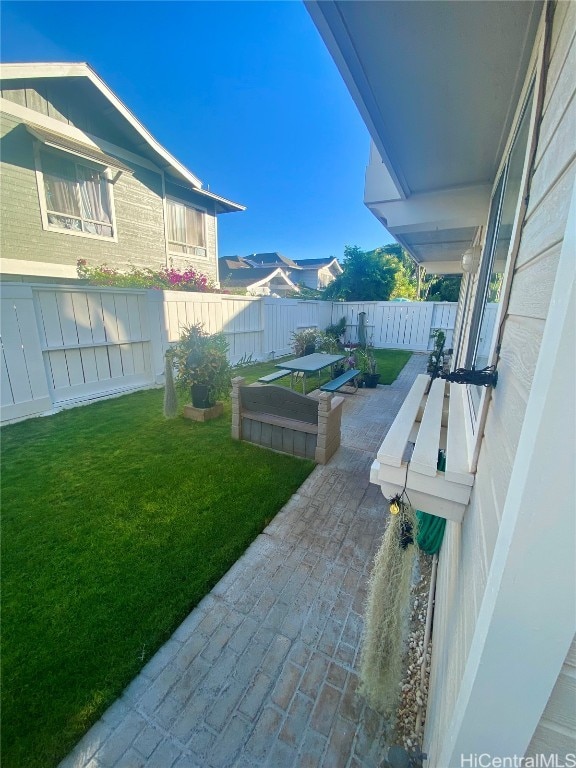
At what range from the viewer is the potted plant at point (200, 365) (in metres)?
4.78

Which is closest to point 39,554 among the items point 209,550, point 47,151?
point 209,550

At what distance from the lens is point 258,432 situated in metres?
4.08

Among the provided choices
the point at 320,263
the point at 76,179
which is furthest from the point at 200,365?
the point at 320,263

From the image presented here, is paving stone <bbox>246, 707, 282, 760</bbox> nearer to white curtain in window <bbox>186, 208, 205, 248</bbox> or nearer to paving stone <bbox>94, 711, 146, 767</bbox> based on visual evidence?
paving stone <bbox>94, 711, 146, 767</bbox>

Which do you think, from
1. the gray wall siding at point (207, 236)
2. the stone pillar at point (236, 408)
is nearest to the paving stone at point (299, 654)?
the stone pillar at point (236, 408)

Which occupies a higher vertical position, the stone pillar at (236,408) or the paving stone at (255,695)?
the stone pillar at (236,408)

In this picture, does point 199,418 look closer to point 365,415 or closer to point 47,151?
point 365,415

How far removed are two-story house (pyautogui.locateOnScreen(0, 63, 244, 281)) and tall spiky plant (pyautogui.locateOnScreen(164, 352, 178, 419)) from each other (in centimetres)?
550

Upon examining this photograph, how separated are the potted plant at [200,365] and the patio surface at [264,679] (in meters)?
2.83

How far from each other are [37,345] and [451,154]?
5.82 meters

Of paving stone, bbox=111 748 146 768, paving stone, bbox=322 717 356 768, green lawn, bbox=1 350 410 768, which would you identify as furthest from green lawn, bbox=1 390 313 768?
paving stone, bbox=322 717 356 768

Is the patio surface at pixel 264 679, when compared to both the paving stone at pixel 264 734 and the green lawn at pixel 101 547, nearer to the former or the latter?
the paving stone at pixel 264 734

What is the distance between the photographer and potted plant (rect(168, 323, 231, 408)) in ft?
15.7

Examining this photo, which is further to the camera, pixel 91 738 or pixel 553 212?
pixel 91 738
